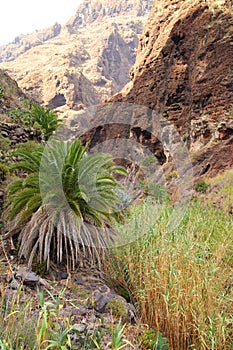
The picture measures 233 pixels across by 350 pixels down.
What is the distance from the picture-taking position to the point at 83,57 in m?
84.2

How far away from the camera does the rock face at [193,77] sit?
15594 millimetres

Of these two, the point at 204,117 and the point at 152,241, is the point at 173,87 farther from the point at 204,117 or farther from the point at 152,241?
the point at 152,241

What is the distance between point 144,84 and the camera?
23703 mm

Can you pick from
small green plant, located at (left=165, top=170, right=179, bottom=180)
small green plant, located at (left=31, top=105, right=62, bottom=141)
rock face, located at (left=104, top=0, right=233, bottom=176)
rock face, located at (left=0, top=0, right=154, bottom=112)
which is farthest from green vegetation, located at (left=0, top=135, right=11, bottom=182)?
rock face, located at (left=0, top=0, right=154, bottom=112)

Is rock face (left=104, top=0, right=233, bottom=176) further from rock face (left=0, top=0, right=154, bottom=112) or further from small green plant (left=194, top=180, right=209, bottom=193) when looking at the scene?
rock face (left=0, top=0, right=154, bottom=112)

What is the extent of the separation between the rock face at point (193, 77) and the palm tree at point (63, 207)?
9.03 m

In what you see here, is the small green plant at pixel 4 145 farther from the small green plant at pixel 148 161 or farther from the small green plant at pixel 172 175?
the small green plant at pixel 148 161

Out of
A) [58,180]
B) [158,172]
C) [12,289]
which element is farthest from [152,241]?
[158,172]

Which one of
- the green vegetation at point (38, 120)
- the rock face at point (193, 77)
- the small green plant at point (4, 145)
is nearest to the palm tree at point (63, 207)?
the small green plant at point (4, 145)

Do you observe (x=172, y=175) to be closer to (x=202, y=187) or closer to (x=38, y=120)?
(x=202, y=187)

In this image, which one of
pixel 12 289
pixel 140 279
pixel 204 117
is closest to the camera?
pixel 12 289

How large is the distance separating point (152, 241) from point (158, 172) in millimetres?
12615

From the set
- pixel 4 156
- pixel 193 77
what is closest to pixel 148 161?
pixel 193 77

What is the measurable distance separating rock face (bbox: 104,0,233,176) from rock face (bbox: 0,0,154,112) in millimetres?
31220
